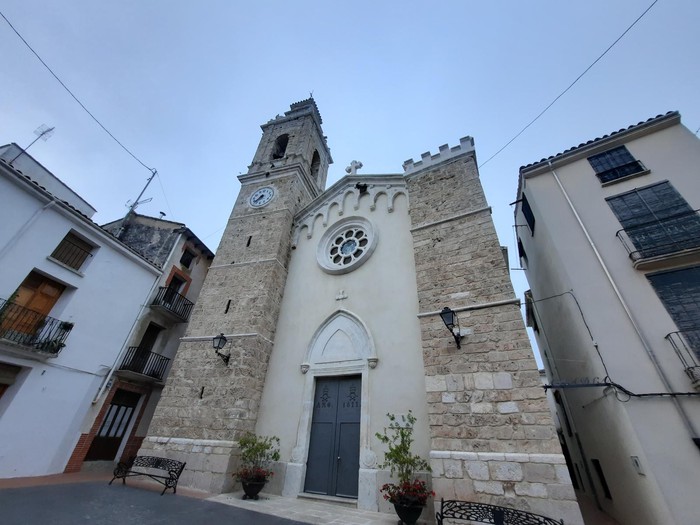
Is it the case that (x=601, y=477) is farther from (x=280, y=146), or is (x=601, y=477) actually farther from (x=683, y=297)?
(x=280, y=146)

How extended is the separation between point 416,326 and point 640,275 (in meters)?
4.27

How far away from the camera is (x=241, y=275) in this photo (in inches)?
377

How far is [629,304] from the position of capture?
5.50 meters

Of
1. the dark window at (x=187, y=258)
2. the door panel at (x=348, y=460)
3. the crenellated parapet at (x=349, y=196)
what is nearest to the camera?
the door panel at (x=348, y=460)

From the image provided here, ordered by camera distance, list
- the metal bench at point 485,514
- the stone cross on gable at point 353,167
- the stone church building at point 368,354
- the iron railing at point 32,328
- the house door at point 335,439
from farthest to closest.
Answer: the stone cross on gable at point 353,167
the iron railing at point 32,328
the house door at point 335,439
the stone church building at point 368,354
the metal bench at point 485,514

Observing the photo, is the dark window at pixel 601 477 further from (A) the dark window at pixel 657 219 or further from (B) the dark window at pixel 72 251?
(B) the dark window at pixel 72 251

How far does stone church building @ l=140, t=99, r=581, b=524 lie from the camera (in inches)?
186

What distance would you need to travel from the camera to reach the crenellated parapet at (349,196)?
31.4 feet

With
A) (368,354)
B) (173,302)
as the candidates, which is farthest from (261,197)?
(368,354)

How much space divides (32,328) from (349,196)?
9688 millimetres

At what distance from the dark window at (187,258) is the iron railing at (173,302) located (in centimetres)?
145

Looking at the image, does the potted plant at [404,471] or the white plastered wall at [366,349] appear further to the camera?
the white plastered wall at [366,349]

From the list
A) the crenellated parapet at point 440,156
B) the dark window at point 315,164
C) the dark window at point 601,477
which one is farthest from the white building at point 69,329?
the dark window at point 601,477

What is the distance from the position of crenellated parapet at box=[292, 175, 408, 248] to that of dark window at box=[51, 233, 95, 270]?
654 cm
